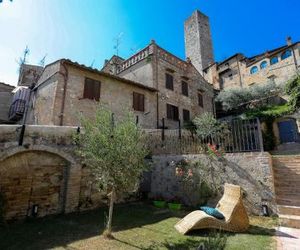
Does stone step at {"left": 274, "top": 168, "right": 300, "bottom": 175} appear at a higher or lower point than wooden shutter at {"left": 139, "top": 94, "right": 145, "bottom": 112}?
lower

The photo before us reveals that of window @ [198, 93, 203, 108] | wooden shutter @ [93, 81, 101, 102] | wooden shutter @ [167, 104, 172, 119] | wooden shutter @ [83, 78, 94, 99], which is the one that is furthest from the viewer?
window @ [198, 93, 203, 108]

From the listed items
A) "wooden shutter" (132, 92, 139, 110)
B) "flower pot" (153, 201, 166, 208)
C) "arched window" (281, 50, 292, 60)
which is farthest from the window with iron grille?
"arched window" (281, 50, 292, 60)

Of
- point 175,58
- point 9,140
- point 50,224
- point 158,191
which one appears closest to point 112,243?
point 50,224

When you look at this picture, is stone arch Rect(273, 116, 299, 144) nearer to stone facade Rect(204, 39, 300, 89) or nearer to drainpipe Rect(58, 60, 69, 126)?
stone facade Rect(204, 39, 300, 89)

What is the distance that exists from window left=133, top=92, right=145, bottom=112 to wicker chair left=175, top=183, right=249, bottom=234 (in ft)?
33.5

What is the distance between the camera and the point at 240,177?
7539 mm

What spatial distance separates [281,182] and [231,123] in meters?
2.79

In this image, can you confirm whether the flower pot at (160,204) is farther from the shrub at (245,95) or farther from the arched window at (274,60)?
the arched window at (274,60)

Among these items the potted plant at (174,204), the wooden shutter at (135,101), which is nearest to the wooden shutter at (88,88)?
the wooden shutter at (135,101)

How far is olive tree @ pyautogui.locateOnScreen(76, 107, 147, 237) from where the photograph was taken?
5320 millimetres

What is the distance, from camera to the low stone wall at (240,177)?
7004 mm

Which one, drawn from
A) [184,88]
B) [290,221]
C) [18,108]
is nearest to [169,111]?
[184,88]

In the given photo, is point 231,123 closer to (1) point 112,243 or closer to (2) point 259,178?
(2) point 259,178

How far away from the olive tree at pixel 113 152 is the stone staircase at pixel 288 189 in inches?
187
